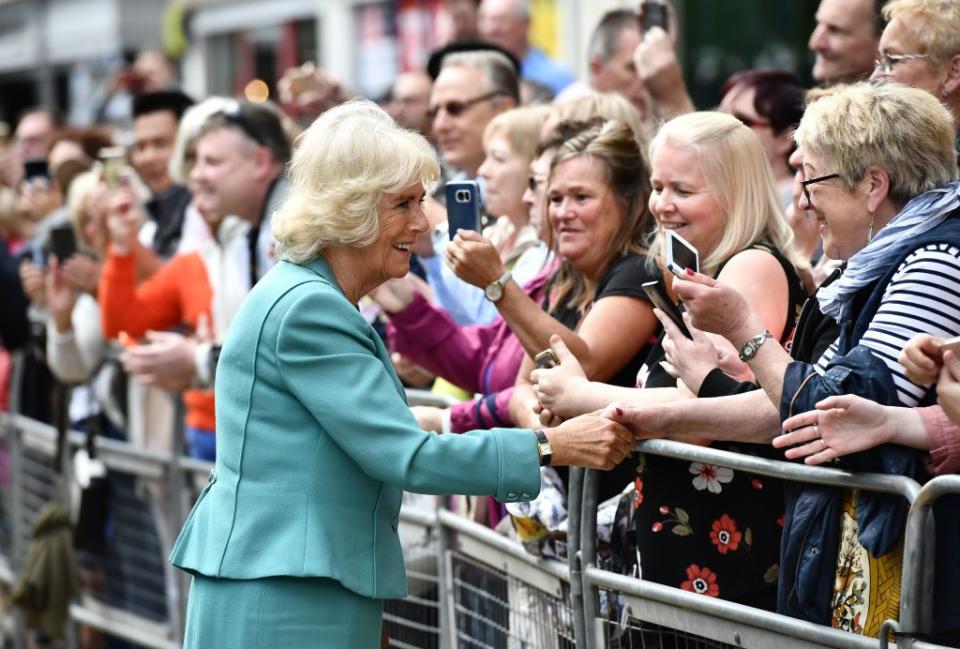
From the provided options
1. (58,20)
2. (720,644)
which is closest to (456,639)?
(720,644)

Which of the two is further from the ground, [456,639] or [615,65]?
[615,65]

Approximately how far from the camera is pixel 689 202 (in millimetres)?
4078

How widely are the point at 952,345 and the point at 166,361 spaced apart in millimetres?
3933

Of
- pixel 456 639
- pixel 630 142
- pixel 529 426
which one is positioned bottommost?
pixel 456 639

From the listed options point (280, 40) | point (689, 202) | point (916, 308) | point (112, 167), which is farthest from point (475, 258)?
point (280, 40)

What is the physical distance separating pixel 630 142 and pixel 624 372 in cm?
73

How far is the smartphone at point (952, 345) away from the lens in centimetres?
294

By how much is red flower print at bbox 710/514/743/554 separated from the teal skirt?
884 millimetres

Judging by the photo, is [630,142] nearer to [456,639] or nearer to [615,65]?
[456,639]

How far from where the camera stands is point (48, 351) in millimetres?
7602

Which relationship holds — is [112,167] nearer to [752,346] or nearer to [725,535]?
[725,535]

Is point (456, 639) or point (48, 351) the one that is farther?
point (48, 351)

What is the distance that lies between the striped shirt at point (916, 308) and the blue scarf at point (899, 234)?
0.04 m

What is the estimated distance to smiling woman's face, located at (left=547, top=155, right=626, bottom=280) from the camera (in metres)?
4.56
